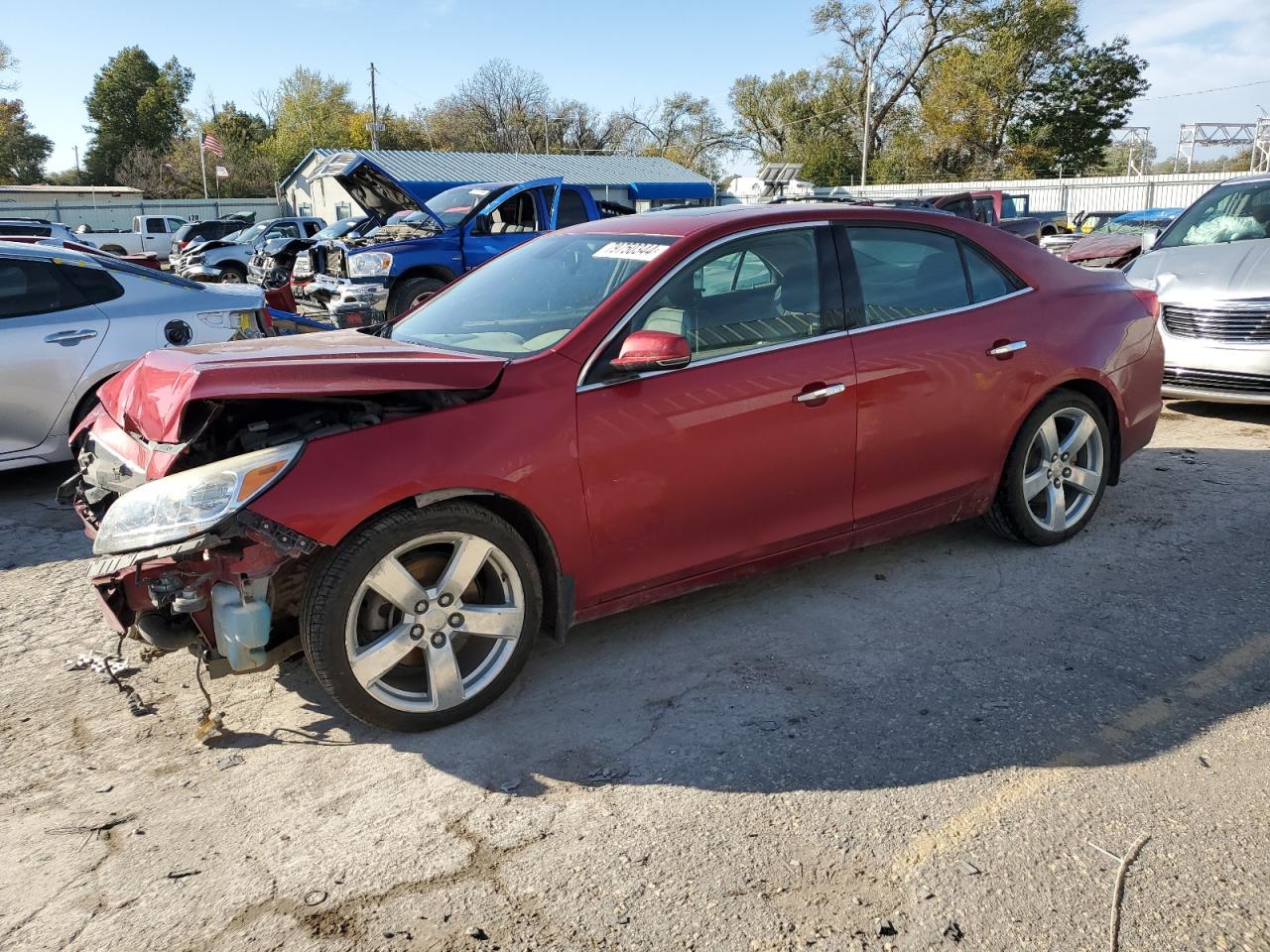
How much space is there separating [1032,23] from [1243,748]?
5315 cm

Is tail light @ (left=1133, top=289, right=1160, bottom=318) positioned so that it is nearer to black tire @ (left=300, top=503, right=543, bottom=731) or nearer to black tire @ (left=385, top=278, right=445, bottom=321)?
black tire @ (left=300, top=503, right=543, bottom=731)

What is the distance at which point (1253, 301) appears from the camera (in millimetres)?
6812

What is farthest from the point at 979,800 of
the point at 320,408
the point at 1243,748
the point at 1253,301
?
the point at 1253,301

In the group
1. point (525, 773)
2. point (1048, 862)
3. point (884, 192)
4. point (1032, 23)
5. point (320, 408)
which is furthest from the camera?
point (1032, 23)

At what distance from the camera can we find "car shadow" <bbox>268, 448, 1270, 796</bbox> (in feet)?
9.92

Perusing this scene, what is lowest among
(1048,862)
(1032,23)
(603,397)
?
(1048,862)

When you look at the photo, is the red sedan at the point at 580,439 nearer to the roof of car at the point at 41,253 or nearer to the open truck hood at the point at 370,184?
the roof of car at the point at 41,253

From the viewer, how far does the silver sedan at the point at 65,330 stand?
5.86m

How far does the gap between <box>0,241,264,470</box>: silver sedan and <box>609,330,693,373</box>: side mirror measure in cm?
391

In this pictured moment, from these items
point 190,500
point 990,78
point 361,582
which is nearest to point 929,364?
point 361,582

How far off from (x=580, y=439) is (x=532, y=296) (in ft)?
3.20

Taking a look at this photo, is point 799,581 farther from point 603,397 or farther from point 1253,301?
point 1253,301

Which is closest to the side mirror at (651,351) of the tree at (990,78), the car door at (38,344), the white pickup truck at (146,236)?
the car door at (38,344)

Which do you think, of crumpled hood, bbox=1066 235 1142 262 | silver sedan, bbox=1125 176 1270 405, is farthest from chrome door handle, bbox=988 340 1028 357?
crumpled hood, bbox=1066 235 1142 262
